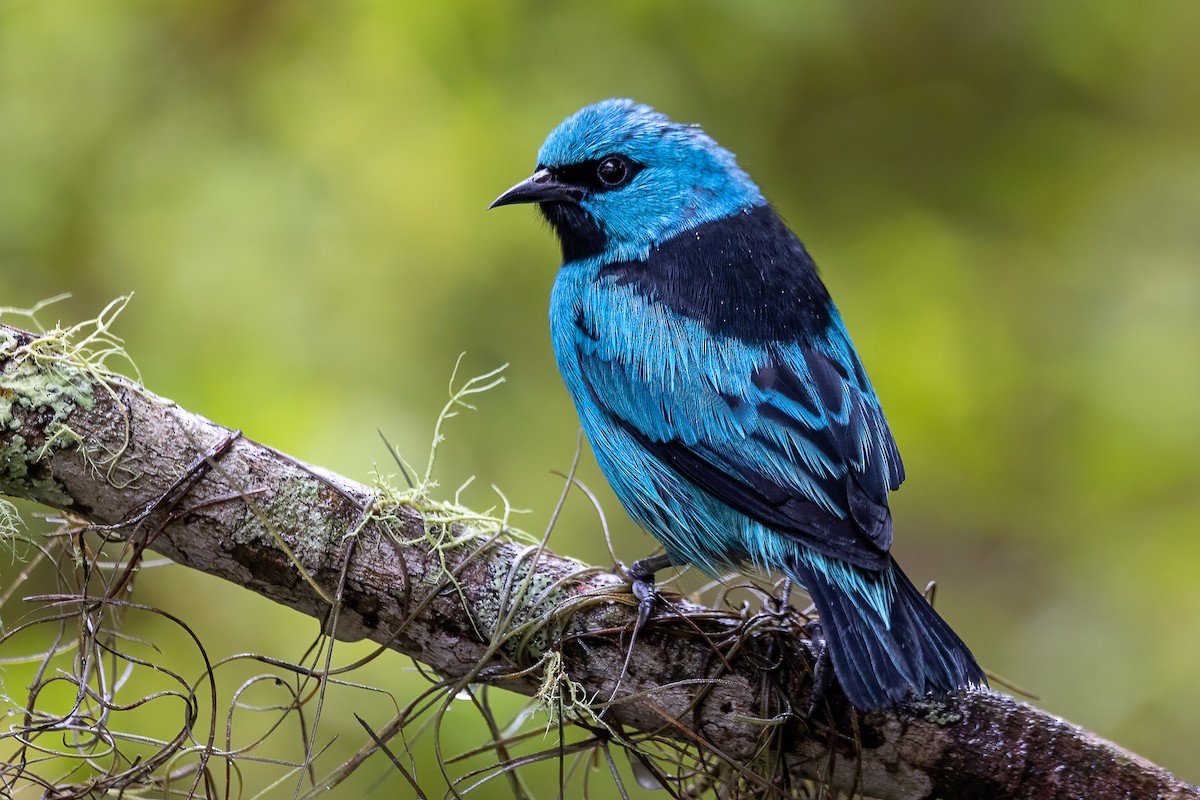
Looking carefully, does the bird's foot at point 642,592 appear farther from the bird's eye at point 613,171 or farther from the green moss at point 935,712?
the bird's eye at point 613,171

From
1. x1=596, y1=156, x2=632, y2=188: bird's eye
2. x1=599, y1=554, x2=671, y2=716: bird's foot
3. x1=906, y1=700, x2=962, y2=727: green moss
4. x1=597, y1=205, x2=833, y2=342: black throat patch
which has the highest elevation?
x1=596, y1=156, x2=632, y2=188: bird's eye

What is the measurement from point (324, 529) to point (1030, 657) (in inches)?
119

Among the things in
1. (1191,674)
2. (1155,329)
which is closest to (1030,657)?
(1191,674)

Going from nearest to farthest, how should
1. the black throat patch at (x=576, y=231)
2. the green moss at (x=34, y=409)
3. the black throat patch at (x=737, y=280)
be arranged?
the green moss at (x=34, y=409) < the black throat patch at (x=737, y=280) < the black throat patch at (x=576, y=231)

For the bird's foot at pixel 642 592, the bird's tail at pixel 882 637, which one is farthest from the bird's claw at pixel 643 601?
the bird's tail at pixel 882 637

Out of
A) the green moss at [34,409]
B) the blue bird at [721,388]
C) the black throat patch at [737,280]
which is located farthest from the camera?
the black throat patch at [737,280]

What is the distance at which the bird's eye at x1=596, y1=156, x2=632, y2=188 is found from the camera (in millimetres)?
3650

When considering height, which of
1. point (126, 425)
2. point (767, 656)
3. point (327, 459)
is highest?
point (327, 459)

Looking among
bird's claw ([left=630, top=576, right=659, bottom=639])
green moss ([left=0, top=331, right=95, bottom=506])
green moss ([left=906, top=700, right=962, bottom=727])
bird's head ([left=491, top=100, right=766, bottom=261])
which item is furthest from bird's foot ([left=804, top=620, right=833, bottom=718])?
green moss ([left=0, top=331, right=95, bottom=506])

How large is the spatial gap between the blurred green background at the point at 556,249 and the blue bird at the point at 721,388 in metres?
0.82

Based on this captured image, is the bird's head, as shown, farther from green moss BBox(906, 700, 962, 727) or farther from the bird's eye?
green moss BBox(906, 700, 962, 727)

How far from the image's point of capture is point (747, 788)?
8.46 feet

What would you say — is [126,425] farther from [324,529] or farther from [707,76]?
[707,76]

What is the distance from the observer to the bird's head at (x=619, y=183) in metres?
3.59
